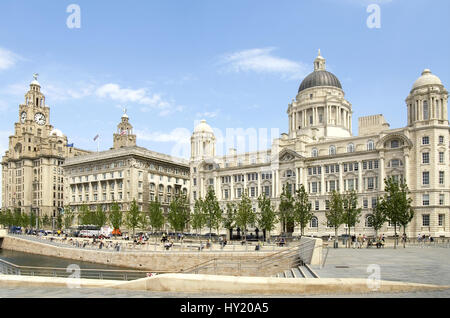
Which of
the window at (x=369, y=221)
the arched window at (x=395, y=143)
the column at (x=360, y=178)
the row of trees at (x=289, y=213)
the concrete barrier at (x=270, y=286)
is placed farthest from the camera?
the column at (x=360, y=178)

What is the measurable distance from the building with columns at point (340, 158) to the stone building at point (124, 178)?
48.2ft

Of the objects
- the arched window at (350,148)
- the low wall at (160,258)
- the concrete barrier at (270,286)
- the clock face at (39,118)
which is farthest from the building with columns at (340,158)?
the clock face at (39,118)

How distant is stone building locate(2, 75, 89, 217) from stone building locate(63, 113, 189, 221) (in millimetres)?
18052

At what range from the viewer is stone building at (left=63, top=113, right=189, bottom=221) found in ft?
363

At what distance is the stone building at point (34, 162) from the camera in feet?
461

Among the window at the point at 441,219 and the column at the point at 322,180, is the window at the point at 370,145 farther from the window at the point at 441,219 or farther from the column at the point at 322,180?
the window at the point at 441,219

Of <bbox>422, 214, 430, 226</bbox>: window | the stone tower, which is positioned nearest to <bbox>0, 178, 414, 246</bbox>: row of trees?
<bbox>422, 214, 430, 226</bbox>: window

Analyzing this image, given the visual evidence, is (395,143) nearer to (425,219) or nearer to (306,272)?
(425,219)

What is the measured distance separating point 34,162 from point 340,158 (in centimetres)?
10673

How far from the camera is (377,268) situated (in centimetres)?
2406

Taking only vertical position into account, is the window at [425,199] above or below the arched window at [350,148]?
below

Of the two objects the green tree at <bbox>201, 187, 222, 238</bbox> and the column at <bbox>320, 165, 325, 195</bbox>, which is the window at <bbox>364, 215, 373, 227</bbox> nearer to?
the column at <bbox>320, 165, 325, 195</bbox>

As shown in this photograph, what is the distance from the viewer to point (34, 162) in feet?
473
